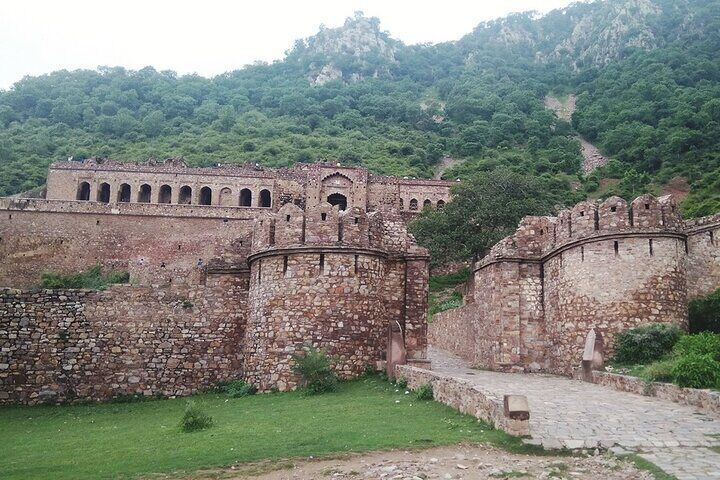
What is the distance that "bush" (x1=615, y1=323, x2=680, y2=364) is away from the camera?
13.9m

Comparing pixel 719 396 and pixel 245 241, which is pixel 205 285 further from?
pixel 719 396

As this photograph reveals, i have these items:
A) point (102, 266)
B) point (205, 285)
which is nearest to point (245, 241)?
point (205, 285)

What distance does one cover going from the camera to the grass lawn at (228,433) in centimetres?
791

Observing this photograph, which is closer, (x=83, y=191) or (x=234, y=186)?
(x=83, y=191)

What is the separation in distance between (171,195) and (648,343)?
53265 mm

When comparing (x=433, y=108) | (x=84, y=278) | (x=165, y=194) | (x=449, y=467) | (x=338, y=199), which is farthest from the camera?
(x=433, y=108)

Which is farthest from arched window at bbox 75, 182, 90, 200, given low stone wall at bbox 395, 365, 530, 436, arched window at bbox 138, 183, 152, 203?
low stone wall at bbox 395, 365, 530, 436

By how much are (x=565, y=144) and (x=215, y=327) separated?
79.0 metres

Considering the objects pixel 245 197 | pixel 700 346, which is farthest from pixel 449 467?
pixel 245 197

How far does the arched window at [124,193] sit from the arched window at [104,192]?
42.3 inches

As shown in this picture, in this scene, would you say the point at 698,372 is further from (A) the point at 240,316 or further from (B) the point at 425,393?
(A) the point at 240,316

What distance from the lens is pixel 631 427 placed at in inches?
337

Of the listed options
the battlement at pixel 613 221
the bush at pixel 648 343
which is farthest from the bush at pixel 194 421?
the battlement at pixel 613 221

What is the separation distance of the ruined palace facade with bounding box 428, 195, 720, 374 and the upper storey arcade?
4068cm
